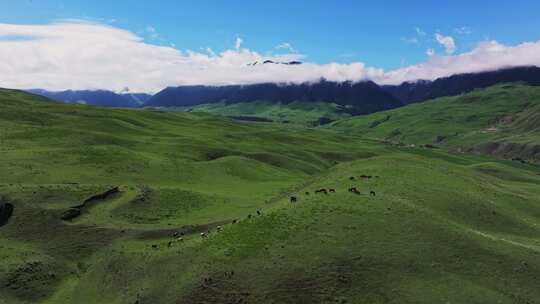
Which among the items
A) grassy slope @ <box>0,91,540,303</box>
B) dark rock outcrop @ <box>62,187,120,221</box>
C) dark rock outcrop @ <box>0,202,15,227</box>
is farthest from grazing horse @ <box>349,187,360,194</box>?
dark rock outcrop @ <box>0,202,15,227</box>

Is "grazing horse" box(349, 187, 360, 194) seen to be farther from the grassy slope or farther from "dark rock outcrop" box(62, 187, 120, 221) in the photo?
"dark rock outcrop" box(62, 187, 120, 221)

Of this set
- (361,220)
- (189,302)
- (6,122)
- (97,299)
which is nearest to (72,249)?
(97,299)

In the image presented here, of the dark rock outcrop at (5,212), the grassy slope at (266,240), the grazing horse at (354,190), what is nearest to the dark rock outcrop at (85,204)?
the grassy slope at (266,240)

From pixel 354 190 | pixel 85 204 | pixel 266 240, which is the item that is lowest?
pixel 85 204

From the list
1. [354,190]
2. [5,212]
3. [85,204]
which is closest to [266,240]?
[354,190]

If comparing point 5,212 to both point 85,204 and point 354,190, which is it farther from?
point 354,190

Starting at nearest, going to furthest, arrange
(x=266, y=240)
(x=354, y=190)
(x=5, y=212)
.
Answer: (x=266, y=240) → (x=354, y=190) → (x=5, y=212)

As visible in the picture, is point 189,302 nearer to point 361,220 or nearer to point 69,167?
point 361,220

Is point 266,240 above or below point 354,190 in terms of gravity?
below

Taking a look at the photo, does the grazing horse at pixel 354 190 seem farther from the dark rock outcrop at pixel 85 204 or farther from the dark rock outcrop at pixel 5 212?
the dark rock outcrop at pixel 5 212
